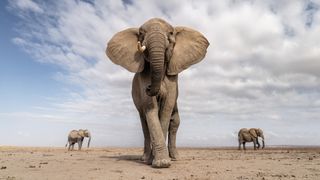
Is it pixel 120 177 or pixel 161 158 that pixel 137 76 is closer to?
pixel 161 158

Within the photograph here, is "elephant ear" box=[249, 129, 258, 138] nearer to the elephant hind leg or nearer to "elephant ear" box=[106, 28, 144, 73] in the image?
the elephant hind leg


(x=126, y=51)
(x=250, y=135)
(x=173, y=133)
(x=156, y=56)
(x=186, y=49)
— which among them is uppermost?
(x=186, y=49)

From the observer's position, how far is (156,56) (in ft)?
44.5

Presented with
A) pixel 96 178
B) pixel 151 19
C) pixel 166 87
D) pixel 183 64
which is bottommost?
pixel 96 178

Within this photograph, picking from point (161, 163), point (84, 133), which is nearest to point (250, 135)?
point (84, 133)

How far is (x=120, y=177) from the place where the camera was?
11336 mm

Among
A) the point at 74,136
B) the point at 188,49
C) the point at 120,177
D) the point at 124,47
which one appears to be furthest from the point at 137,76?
the point at 74,136

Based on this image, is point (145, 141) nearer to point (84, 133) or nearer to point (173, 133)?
point (173, 133)

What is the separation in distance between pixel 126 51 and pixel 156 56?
2.51m

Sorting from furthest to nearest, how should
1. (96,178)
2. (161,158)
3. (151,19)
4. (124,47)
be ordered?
(124,47), (151,19), (161,158), (96,178)

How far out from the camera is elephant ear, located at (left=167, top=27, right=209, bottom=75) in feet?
50.5

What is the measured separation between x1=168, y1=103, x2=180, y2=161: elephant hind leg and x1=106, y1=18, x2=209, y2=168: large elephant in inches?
64.1

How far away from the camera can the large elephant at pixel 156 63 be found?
13.8 m

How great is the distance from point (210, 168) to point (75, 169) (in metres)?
4.59
